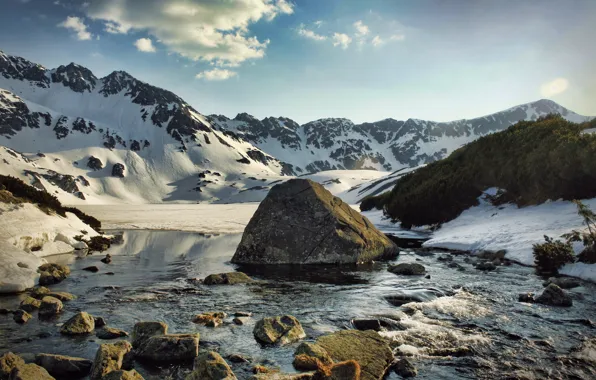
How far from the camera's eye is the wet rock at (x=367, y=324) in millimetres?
9070

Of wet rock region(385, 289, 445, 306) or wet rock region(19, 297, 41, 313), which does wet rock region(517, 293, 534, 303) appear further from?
wet rock region(19, 297, 41, 313)

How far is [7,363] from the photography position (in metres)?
5.89

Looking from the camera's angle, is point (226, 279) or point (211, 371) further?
point (226, 279)

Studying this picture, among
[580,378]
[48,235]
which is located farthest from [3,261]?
[580,378]

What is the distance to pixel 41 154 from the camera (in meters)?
180

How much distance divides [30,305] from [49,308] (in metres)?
0.75

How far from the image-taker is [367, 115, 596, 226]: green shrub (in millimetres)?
21984

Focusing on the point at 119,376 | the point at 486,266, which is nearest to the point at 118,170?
the point at 486,266

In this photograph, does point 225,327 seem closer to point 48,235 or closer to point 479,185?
point 48,235

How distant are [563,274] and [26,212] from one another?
26.1m

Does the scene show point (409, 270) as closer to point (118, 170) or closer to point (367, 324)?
point (367, 324)

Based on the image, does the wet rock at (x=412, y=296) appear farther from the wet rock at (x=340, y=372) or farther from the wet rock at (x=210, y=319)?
the wet rock at (x=340, y=372)

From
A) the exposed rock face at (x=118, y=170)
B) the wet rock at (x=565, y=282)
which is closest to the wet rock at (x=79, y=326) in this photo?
the wet rock at (x=565, y=282)

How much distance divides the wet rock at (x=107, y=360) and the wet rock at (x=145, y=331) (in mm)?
781
